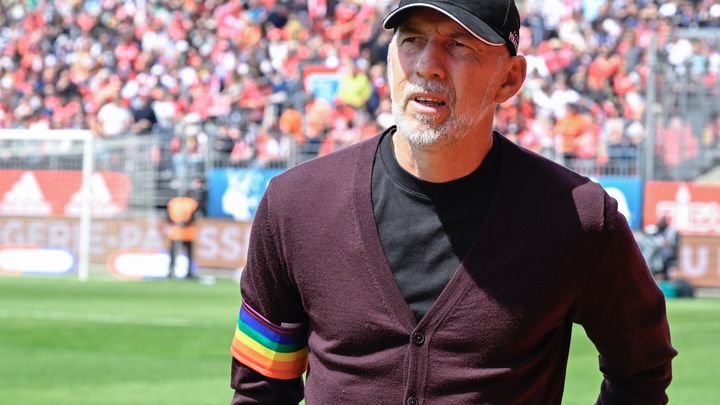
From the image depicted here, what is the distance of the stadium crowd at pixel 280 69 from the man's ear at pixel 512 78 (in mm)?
19994

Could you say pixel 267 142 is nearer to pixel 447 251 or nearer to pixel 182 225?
pixel 182 225

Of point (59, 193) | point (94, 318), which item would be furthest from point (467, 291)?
point (59, 193)

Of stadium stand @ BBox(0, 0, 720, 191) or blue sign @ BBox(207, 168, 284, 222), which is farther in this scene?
blue sign @ BBox(207, 168, 284, 222)

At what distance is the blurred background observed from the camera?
877 inches

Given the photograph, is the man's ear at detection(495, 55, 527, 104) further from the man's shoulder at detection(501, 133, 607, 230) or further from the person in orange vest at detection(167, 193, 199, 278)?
the person in orange vest at detection(167, 193, 199, 278)

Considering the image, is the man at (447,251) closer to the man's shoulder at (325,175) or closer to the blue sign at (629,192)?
the man's shoulder at (325,175)

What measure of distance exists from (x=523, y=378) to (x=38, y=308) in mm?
14984

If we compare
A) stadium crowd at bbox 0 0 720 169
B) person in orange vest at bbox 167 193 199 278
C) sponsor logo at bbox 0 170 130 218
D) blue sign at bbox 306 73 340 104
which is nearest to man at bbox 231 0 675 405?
stadium crowd at bbox 0 0 720 169

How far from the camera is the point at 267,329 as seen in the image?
3.62 metres

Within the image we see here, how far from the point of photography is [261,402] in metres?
3.67

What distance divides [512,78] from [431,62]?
0.33m

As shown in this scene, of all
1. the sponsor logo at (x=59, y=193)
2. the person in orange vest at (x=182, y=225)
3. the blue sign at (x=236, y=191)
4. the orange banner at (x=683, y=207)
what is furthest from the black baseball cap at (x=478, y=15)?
the sponsor logo at (x=59, y=193)

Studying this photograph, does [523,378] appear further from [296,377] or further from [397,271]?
[296,377]

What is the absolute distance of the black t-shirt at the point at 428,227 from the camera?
3436 millimetres
